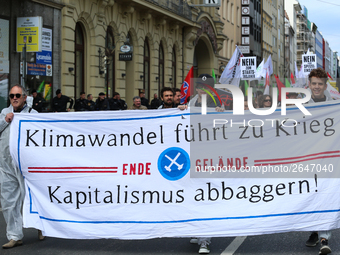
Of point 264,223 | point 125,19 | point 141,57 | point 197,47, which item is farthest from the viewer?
point 197,47

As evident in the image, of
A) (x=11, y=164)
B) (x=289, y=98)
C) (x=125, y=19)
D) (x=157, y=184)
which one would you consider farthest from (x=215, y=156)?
(x=125, y=19)

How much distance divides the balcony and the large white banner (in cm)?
2346

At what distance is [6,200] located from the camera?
6484mm

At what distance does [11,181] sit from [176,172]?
1862mm

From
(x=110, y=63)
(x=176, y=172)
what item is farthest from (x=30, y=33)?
(x=176, y=172)

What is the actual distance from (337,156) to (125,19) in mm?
21907

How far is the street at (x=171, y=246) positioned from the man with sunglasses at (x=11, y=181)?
0.20 metres

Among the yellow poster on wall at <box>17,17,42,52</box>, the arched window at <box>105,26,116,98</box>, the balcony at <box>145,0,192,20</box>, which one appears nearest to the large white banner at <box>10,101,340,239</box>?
the yellow poster on wall at <box>17,17,42,52</box>

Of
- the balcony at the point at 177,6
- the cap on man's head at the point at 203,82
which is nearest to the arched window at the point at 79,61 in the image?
the balcony at the point at 177,6

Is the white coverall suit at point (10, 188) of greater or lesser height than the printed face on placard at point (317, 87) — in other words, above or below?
below

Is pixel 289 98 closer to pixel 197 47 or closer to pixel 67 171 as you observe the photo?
pixel 67 171

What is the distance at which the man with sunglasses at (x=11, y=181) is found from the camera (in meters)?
6.45

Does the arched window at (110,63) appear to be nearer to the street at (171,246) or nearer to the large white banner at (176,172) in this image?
the large white banner at (176,172)

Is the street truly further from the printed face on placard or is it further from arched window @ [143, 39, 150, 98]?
arched window @ [143, 39, 150, 98]
